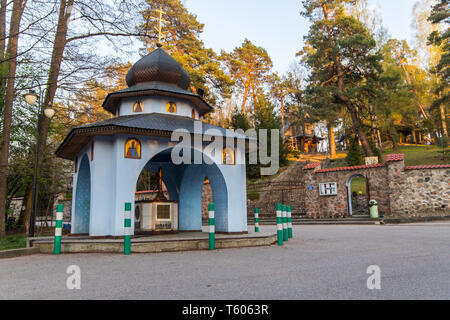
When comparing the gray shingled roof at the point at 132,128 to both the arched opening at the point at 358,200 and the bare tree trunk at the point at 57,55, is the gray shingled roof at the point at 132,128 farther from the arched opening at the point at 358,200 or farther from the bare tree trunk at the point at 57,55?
the arched opening at the point at 358,200

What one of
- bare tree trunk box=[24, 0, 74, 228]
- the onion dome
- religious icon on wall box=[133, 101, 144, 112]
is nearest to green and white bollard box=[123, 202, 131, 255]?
religious icon on wall box=[133, 101, 144, 112]

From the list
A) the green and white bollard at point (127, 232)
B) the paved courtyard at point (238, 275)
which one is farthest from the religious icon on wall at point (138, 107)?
the paved courtyard at point (238, 275)

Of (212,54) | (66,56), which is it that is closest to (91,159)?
(66,56)

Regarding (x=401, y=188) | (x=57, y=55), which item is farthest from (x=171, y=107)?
(x=401, y=188)

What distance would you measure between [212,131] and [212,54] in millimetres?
21871

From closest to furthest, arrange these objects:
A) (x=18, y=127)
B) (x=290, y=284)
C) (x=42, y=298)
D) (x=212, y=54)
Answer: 1. (x=42, y=298)
2. (x=290, y=284)
3. (x=18, y=127)
4. (x=212, y=54)

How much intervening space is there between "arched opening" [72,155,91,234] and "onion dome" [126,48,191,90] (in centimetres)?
325

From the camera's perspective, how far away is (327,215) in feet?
63.8

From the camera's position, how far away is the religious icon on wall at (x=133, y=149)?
842cm

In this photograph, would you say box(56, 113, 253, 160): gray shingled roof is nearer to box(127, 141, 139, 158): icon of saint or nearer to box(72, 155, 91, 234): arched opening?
box(127, 141, 139, 158): icon of saint

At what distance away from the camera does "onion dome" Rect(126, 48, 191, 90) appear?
11000 millimetres

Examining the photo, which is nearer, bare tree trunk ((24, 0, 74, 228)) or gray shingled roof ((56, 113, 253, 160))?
gray shingled roof ((56, 113, 253, 160))

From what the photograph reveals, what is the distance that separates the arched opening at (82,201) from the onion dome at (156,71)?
3249 millimetres
